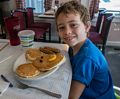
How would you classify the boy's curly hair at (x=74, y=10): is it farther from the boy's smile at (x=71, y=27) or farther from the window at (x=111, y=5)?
the window at (x=111, y=5)

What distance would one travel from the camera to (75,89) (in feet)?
2.52

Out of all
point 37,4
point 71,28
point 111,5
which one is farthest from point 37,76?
point 111,5

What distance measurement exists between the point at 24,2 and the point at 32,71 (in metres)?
2.61

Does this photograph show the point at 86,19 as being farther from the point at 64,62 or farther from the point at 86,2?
the point at 86,2

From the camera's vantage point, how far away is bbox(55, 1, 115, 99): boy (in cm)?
81

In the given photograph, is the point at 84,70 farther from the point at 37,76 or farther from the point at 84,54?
the point at 37,76

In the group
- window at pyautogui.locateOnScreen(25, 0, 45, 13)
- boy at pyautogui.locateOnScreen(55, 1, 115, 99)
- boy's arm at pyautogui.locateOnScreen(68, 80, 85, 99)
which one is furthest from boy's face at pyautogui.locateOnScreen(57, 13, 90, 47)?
window at pyautogui.locateOnScreen(25, 0, 45, 13)

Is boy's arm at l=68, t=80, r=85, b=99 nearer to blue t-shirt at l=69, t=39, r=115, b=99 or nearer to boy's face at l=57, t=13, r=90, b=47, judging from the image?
blue t-shirt at l=69, t=39, r=115, b=99

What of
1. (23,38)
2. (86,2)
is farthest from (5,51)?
(86,2)

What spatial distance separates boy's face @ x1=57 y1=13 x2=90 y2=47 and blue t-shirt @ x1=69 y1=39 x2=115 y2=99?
0.17 feet

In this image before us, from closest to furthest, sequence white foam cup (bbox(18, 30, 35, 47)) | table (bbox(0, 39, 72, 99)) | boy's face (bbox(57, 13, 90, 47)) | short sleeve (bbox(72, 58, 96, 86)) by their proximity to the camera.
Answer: table (bbox(0, 39, 72, 99)) < short sleeve (bbox(72, 58, 96, 86)) < boy's face (bbox(57, 13, 90, 47)) < white foam cup (bbox(18, 30, 35, 47))

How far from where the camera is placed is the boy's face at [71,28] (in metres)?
0.88

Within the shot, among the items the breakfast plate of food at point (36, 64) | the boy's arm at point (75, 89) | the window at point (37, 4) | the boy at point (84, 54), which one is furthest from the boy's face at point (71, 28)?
the window at point (37, 4)

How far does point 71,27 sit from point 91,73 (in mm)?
248
